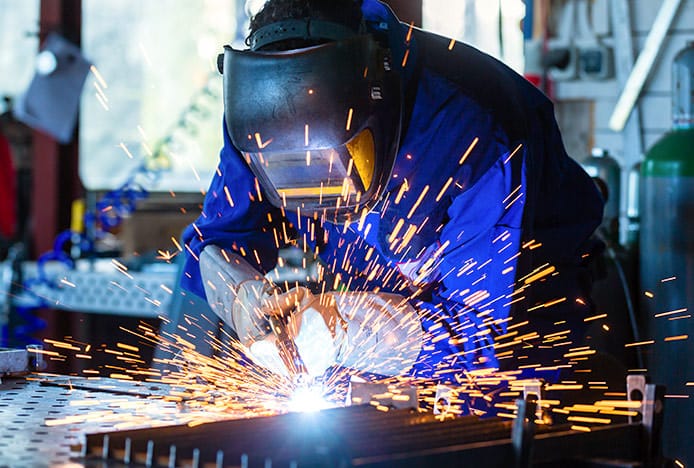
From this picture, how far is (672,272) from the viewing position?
2.80m

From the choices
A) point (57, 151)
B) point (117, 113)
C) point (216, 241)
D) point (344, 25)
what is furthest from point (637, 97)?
point (117, 113)

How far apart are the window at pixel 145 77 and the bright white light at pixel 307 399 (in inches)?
225

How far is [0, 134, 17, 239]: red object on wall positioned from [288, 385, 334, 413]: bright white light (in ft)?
15.8

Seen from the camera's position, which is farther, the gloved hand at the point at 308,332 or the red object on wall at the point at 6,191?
the red object on wall at the point at 6,191

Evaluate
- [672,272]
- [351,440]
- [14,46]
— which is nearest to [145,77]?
[14,46]

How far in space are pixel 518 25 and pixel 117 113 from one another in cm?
393

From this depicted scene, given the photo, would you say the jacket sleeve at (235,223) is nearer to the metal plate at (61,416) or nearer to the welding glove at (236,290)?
the welding glove at (236,290)

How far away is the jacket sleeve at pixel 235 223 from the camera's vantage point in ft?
7.27

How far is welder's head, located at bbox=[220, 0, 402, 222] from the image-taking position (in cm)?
163

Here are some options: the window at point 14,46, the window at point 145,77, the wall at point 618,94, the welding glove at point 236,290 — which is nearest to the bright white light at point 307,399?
the welding glove at point 236,290

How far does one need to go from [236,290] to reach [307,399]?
0.34 m

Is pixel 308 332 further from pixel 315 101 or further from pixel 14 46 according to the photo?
pixel 14 46

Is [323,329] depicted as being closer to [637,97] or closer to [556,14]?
[637,97]

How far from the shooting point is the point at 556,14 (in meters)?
5.00
